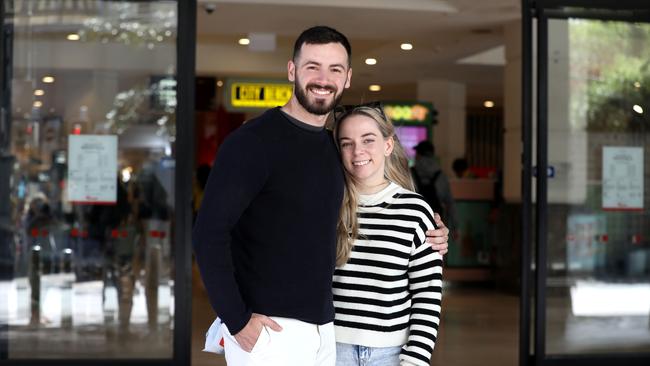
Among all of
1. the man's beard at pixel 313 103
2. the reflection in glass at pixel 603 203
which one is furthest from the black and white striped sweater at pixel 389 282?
the reflection in glass at pixel 603 203

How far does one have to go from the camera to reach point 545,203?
629 cm

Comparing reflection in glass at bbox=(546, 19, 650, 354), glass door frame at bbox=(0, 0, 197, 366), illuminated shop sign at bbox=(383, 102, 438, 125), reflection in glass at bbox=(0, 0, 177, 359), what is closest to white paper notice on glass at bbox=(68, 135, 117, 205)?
reflection in glass at bbox=(0, 0, 177, 359)

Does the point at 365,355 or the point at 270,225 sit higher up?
the point at 270,225

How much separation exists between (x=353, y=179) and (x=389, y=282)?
292mm

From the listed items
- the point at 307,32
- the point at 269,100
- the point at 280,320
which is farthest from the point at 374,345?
the point at 269,100

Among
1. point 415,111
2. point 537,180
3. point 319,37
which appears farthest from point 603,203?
point 415,111

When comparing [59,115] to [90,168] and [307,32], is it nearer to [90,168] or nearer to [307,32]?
[90,168]

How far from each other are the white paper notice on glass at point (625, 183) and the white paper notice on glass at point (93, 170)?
297 centimetres

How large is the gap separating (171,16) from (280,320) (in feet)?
12.5

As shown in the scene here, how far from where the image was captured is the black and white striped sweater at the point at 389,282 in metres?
2.79

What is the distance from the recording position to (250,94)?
14805mm

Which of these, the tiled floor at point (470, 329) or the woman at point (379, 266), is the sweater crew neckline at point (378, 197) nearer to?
the woman at point (379, 266)

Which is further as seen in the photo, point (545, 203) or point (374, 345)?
point (545, 203)

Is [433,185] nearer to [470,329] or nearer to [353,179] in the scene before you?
[470,329]
